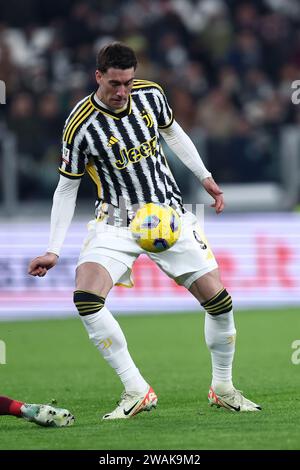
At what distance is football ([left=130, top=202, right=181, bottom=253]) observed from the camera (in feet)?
24.1

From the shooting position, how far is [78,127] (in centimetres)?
737

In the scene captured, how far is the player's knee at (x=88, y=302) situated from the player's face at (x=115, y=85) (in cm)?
119

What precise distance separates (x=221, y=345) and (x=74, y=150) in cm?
157

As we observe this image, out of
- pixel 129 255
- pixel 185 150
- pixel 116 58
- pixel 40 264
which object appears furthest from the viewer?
pixel 185 150

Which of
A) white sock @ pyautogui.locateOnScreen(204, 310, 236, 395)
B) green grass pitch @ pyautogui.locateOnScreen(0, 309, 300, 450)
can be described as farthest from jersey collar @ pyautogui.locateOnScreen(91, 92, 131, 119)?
green grass pitch @ pyautogui.locateOnScreen(0, 309, 300, 450)

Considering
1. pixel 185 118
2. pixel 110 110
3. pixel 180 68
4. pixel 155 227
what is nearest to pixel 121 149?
pixel 110 110

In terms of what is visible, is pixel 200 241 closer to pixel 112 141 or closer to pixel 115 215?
pixel 115 215

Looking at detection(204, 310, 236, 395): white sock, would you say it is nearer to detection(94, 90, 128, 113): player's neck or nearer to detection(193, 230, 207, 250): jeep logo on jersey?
detection(193, 230, 207, 250): jeep logo on jersey

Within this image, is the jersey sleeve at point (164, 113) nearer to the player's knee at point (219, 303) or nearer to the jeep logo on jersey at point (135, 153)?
the jeep logo on jersey at point (135, 153)

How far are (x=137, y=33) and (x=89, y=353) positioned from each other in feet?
25.5

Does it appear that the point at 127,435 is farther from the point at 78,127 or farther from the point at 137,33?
the point at 137,33

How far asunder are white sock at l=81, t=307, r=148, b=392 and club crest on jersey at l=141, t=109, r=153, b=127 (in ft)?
4.00

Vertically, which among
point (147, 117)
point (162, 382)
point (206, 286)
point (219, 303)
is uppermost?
point (147, 117)

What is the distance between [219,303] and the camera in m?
7.46
